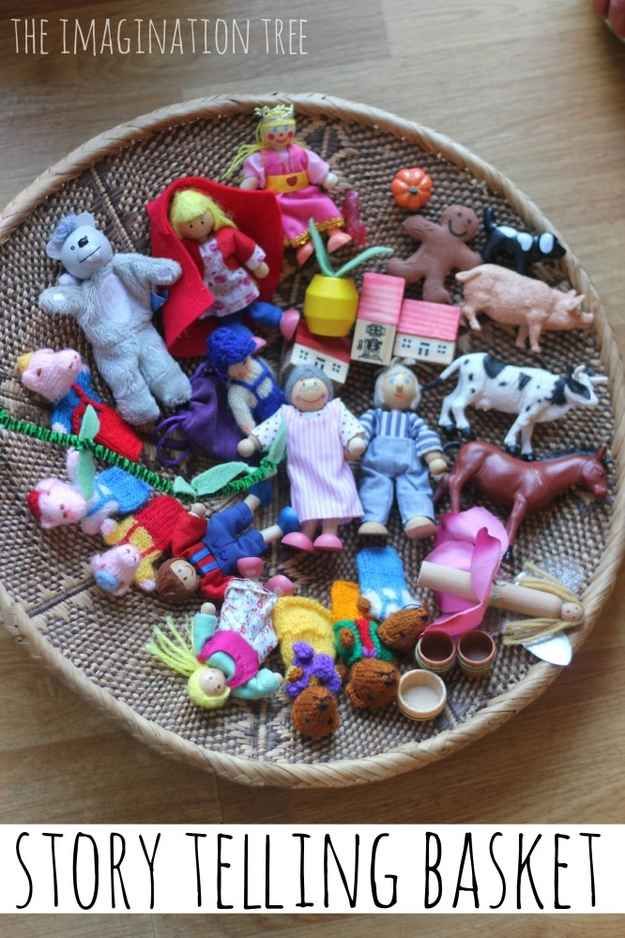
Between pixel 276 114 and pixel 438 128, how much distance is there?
0.28m

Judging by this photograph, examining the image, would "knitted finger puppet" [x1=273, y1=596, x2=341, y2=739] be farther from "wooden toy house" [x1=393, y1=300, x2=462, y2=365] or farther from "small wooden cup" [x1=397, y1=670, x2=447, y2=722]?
"wooden toy house" [x1=393, y1=300, x2=462, y2=365]

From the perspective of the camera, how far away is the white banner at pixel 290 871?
1219 mm

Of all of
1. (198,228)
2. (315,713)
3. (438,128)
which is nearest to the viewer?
(315,713)

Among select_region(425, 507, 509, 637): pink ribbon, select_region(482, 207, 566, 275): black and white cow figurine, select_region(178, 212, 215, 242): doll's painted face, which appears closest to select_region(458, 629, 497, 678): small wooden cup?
select_region(425, 507, 509, 637): pink ribbon

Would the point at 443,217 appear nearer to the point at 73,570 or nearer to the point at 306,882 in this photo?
the point at 73,570

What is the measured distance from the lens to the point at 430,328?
1330 millimetres

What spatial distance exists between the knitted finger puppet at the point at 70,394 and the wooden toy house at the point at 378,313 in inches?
11.9

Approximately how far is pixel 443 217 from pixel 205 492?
0.44 meters

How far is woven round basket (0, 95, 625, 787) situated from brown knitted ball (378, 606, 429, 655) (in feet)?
0.23

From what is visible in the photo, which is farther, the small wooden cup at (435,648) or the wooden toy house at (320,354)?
the wooden toy house at (320,354)

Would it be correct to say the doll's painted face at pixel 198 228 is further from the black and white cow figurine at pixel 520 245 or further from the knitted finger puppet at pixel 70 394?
the black and white cow figurine at pixel 520 245

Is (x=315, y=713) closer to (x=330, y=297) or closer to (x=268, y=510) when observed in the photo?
(x=268, y=510)

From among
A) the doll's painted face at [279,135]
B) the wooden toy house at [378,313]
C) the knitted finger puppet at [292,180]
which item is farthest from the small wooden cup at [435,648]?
the doll's painted face at [279,135]

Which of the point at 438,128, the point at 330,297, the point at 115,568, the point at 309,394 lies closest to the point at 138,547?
the point at 115,568
